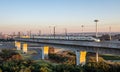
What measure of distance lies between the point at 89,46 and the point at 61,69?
6543mm

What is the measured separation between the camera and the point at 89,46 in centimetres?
4709

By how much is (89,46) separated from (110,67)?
219 inches

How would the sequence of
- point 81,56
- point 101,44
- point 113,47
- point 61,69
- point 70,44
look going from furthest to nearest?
A: 1. point 70,44
2. point 81,56
3. point 61,69
4. point 101,44
5. point 113,47

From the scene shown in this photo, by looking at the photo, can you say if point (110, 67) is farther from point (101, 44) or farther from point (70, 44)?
point (70, 44)

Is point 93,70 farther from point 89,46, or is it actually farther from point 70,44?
point 70,44

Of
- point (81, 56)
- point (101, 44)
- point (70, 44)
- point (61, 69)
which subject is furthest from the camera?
point (70, 44)

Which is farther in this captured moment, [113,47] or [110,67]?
[110,67]

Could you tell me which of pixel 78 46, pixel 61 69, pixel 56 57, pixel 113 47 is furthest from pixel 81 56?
pixel 56 57

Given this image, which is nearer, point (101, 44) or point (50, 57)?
point (101, 44)

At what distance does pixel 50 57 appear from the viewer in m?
88.1

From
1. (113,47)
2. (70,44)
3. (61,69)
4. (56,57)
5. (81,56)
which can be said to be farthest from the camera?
(56,57)

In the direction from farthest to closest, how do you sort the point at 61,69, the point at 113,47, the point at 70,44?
the point at 70,44
the point at 61,69
the point at 113,47

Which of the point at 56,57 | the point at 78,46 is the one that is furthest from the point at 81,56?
the point at 56,57

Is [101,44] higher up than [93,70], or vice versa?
[101,44]
